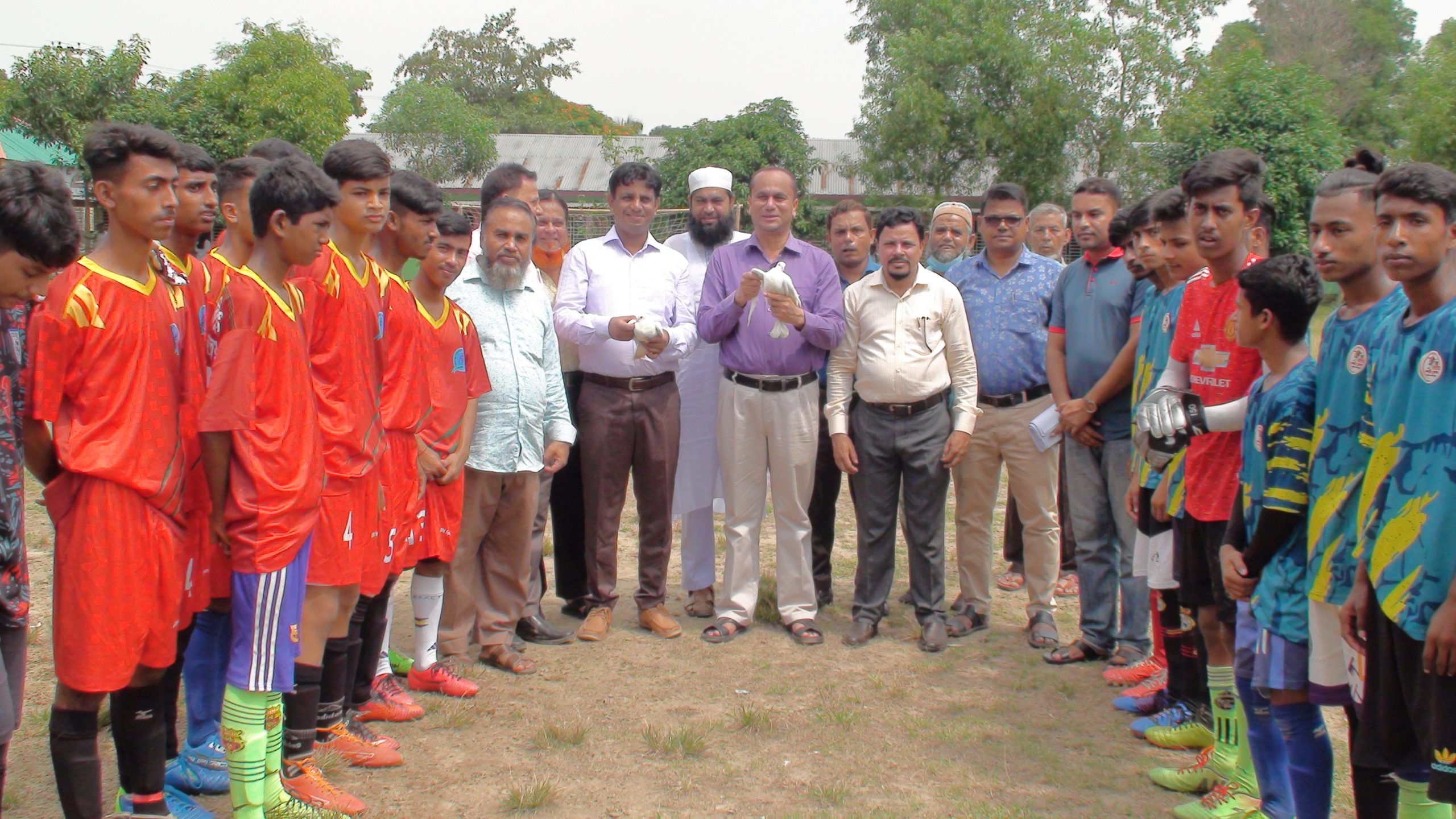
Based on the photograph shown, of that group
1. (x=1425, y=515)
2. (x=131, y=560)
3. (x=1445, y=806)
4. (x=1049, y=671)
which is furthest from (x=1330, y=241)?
(x=131, y=560)

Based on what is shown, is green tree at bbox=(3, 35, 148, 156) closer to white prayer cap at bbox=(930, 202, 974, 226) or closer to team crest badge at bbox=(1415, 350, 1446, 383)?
white prayer cap at bbox=(930, 202, 974, 226)

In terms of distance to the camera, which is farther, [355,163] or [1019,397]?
[1019,397]

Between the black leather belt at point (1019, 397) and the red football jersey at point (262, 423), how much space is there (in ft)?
10.9

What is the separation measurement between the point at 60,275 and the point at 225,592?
103 centimetres

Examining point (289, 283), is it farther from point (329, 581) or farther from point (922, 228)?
point (922, 228)

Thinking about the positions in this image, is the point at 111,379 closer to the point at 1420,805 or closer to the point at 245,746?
the point at 245,746

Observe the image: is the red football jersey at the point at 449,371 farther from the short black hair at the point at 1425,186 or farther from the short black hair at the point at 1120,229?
the short black hair at the point at 1425,186

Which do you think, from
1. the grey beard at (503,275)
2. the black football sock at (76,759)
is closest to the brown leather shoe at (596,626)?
the grey beard at (503,275)

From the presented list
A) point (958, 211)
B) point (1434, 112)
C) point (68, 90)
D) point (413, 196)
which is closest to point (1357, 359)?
point (413, 196)

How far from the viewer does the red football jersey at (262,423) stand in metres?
2.85

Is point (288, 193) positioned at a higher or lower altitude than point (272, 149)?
lower

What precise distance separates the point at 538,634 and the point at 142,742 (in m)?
2.34

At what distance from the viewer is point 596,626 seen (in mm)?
5324

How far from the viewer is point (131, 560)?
2699 millimetres
